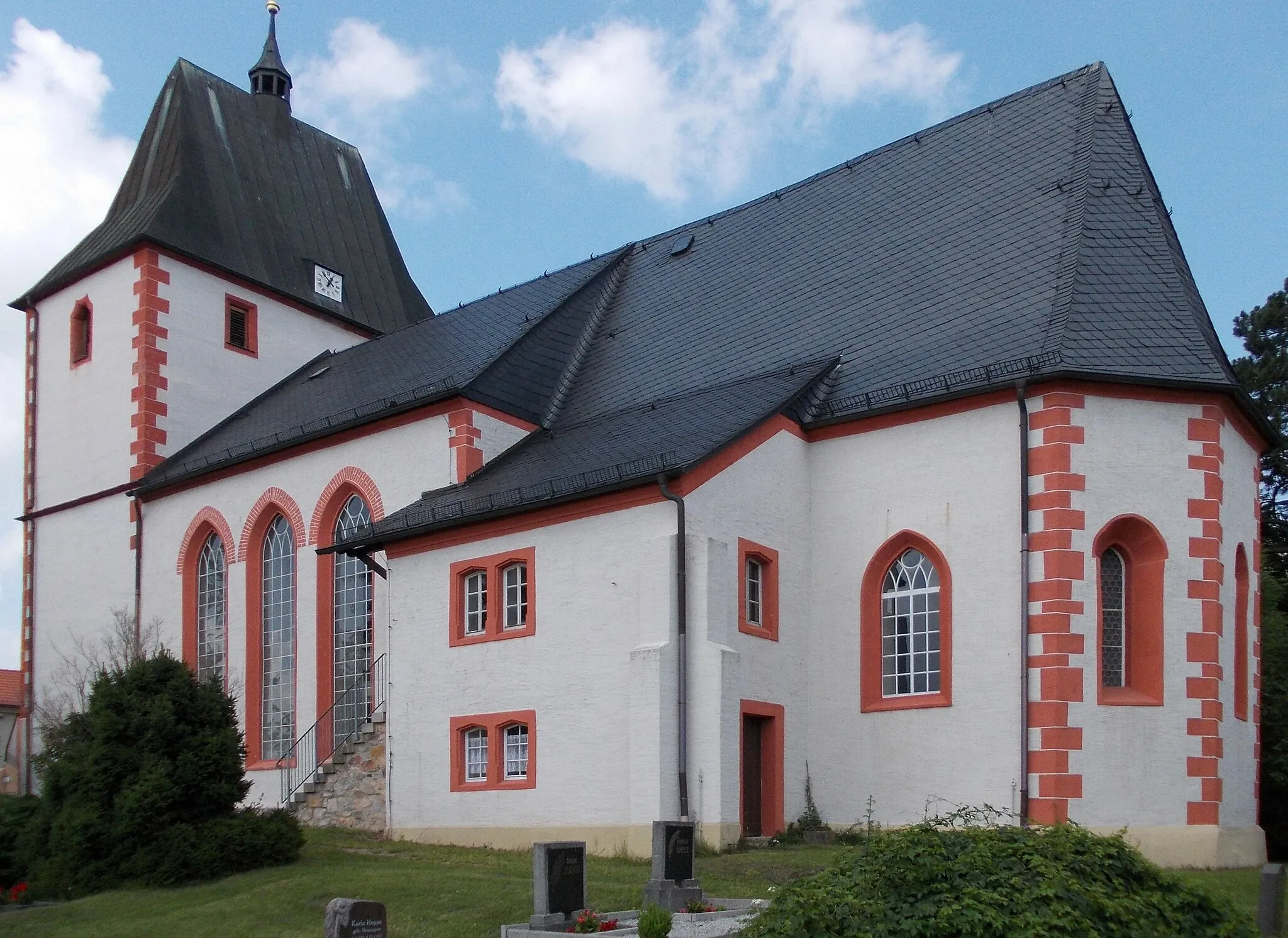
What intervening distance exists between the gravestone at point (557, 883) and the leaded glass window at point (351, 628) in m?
11.4

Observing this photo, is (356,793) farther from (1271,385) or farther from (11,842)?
(1271,385)

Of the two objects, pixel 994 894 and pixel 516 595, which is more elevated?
pixel 516 595

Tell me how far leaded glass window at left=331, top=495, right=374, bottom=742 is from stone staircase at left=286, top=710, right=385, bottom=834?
72.2 inches

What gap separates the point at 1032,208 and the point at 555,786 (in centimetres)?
1029

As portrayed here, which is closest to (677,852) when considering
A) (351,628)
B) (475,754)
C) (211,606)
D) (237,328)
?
(475,754)

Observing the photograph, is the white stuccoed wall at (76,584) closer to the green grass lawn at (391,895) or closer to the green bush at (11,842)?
the green bush at (11,842)

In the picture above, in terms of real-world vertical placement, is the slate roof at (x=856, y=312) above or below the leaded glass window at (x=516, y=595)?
above

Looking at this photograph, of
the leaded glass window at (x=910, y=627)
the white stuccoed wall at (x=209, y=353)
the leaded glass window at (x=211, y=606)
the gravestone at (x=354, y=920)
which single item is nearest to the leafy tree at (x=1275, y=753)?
the leaded glass window at (x=910, y=627)


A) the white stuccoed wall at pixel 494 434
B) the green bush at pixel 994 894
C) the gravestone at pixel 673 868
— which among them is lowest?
the gravestone at pixel 673 868


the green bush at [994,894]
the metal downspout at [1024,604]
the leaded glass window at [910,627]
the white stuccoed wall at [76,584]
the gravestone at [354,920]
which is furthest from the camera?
the white stuccoed wall at [76,584]

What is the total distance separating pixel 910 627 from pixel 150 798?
927 cm

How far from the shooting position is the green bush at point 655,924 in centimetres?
1077

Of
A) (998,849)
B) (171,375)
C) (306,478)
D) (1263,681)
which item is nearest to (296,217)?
(171,375)

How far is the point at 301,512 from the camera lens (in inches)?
985
